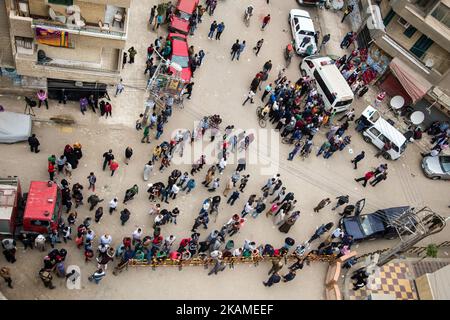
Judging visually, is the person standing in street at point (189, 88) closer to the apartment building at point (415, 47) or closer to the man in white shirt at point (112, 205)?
the man in white shirt at point (112, 205)

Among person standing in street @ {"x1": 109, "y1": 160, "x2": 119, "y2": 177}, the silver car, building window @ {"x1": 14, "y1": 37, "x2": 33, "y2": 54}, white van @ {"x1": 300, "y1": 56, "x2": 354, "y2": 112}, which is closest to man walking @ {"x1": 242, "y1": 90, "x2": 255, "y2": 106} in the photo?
white van @ {"x1": 300, "y1": 56, "x2": 354, "y2": 112}

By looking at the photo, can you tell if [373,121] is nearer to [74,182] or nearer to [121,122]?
[121,122]

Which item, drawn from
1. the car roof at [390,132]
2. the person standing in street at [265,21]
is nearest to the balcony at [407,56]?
the car roof at [390,132]

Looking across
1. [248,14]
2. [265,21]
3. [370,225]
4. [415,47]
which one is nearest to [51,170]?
[370,225]

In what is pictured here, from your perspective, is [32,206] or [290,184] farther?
[290,184]

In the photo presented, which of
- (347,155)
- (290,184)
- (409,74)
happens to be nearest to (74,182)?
(290,184)

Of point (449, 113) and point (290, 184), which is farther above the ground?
point (449, 113)
